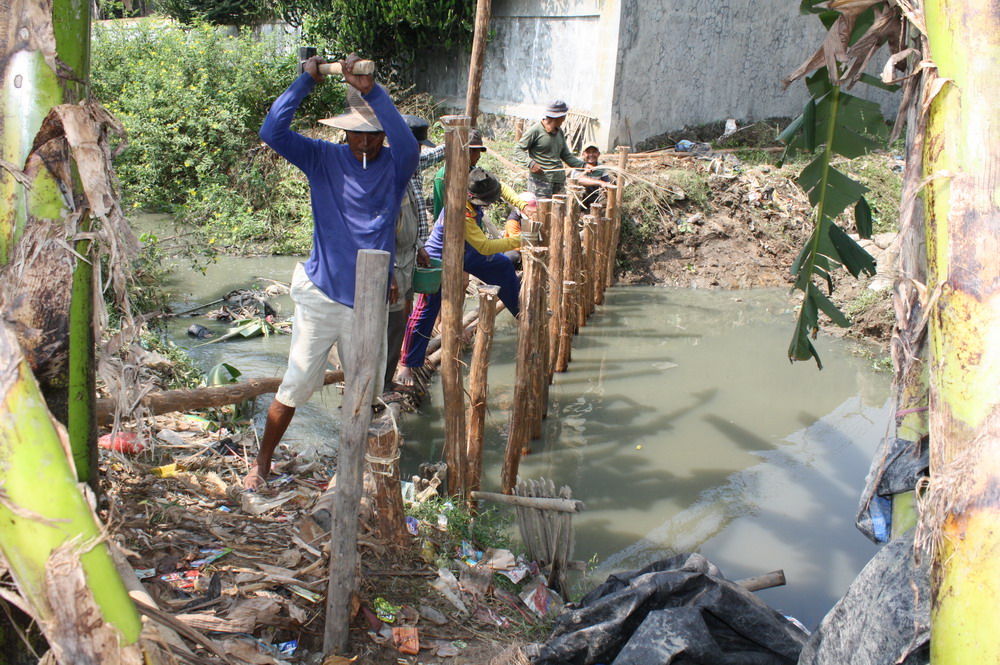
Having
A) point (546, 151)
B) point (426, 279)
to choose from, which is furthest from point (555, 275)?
point (546, 151)

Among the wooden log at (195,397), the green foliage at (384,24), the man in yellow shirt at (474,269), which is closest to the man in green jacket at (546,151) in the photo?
the man in yellow shirt at (474,269)

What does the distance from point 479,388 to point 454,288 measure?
731 mm

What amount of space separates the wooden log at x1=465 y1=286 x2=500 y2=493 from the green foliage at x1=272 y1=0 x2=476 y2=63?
405 inches

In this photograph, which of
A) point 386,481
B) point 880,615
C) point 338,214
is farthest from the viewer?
point 338,214

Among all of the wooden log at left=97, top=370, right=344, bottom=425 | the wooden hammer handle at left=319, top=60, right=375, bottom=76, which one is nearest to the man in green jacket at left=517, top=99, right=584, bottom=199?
the wooden log at left=97, top=370, right=344, bottom=425

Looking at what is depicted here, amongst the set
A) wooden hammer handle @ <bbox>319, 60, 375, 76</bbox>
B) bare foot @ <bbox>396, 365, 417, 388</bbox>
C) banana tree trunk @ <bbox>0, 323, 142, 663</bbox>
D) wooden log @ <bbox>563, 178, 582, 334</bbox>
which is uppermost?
wooden hammer handle @ <bbox>319, 60, 375, 76</bbox>

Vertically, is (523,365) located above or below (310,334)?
below

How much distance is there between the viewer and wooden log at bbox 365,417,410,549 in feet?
10.1

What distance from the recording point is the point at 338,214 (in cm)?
370

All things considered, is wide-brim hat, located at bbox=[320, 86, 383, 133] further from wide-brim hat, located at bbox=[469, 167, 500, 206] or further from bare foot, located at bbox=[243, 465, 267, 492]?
bare foot, located at bbox=[243, 465, 267, 492]

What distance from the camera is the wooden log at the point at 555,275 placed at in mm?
6223

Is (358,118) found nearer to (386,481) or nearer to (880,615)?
(386,481)

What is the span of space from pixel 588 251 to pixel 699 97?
594 cm

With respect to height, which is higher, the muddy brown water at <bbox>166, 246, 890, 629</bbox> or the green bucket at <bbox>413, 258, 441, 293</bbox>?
the green bucket at <bbox>413, 258, 441, 293</bbox>
